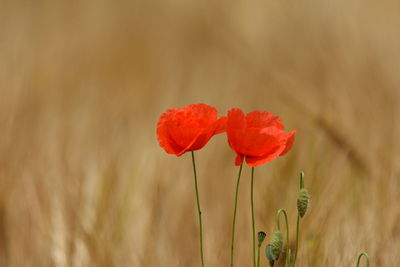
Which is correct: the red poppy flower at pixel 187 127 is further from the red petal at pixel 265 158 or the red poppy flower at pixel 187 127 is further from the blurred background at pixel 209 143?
the blurred background at pixel 209 143

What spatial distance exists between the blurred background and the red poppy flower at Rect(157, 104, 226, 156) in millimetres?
141

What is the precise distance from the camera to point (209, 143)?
988 mm

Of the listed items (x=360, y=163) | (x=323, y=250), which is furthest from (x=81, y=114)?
(x=323, y=250)

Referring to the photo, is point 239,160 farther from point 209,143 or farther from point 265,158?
point 209,143

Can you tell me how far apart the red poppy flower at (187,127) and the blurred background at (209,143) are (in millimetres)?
141

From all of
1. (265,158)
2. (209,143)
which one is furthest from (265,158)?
(209,143)

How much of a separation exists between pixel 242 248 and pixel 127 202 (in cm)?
15

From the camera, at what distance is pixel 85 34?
69.8 inches

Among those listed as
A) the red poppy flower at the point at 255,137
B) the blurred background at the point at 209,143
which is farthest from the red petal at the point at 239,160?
the blurred background at the point at 209,143

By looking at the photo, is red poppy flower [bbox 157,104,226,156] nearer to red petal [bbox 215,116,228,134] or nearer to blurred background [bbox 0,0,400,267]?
red petal [bbox 215,116,228,134]

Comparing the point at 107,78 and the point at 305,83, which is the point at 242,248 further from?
the point at 107,78

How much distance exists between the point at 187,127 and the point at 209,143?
0.46 m

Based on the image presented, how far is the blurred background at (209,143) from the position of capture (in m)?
0.68

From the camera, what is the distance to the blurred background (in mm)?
681
